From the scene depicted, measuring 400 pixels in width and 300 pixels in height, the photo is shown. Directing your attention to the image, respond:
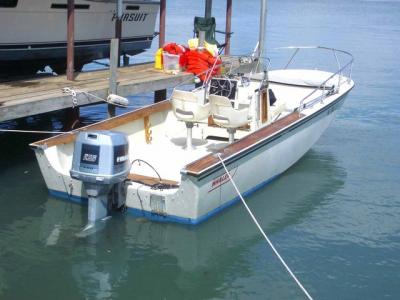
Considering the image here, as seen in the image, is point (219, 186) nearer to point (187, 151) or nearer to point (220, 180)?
Result: point (220, 180)

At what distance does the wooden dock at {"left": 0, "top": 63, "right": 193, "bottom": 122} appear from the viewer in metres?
7.93

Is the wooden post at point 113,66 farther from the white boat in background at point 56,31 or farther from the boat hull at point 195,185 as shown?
the white boat in background at point 56,31

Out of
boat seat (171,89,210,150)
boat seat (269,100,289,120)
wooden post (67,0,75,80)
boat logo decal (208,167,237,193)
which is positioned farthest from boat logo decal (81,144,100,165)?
boat seat (269,100,289,120)

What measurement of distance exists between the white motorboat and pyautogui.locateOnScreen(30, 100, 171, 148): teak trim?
0.01 m

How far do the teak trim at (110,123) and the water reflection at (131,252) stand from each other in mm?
835

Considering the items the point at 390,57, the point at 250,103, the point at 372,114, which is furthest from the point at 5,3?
the point at 390,57

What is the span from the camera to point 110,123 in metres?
8.40

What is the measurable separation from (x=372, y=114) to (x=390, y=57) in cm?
1267

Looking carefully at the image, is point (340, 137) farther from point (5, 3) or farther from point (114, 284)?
point (114, 284)

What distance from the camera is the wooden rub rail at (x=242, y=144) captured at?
6.81 m

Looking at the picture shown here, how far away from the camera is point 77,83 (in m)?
9.70

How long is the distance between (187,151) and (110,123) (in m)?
1.16

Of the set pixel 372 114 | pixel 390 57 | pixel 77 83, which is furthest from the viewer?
pixel 390 57

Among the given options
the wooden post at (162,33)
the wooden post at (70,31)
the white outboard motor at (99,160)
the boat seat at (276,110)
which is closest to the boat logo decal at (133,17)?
the wooden post at (162,33)
